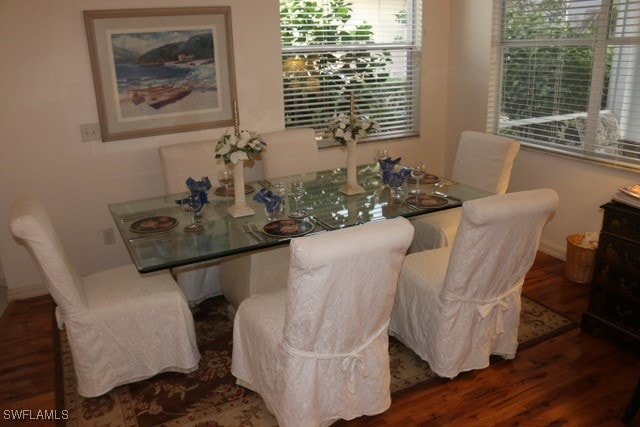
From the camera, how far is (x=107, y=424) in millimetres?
2492

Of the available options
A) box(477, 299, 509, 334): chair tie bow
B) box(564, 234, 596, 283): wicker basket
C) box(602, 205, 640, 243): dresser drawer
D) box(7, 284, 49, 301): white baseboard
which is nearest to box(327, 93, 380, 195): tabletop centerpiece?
box(477, 299, 509, 334): chair tie bow

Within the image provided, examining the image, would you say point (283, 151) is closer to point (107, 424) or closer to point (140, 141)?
point (140, 141)

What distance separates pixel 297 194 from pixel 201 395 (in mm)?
1198

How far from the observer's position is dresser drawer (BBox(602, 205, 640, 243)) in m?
2.77

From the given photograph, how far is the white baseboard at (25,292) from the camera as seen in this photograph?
146 inches

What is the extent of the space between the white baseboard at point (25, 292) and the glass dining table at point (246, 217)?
1123 millimetres

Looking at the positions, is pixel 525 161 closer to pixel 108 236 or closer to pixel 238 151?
pixel 238 151

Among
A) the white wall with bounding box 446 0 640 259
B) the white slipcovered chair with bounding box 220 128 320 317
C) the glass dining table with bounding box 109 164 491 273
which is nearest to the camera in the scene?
the glass dining table with bounding box 109 164 491 273

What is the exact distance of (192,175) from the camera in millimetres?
3615

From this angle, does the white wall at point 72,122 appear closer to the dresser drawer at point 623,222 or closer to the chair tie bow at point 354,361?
the chair tie bow at point 354,361

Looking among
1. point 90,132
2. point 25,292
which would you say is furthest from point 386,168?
point 25,292

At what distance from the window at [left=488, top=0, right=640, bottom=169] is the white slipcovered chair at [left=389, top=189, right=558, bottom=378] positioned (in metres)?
1.49

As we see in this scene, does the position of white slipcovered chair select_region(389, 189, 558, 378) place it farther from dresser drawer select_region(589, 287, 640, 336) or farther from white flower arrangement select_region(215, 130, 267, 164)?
white flower arrangement select_region(215, 130, 267, 164)

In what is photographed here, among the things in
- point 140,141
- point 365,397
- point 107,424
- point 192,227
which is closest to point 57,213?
point 140,141
